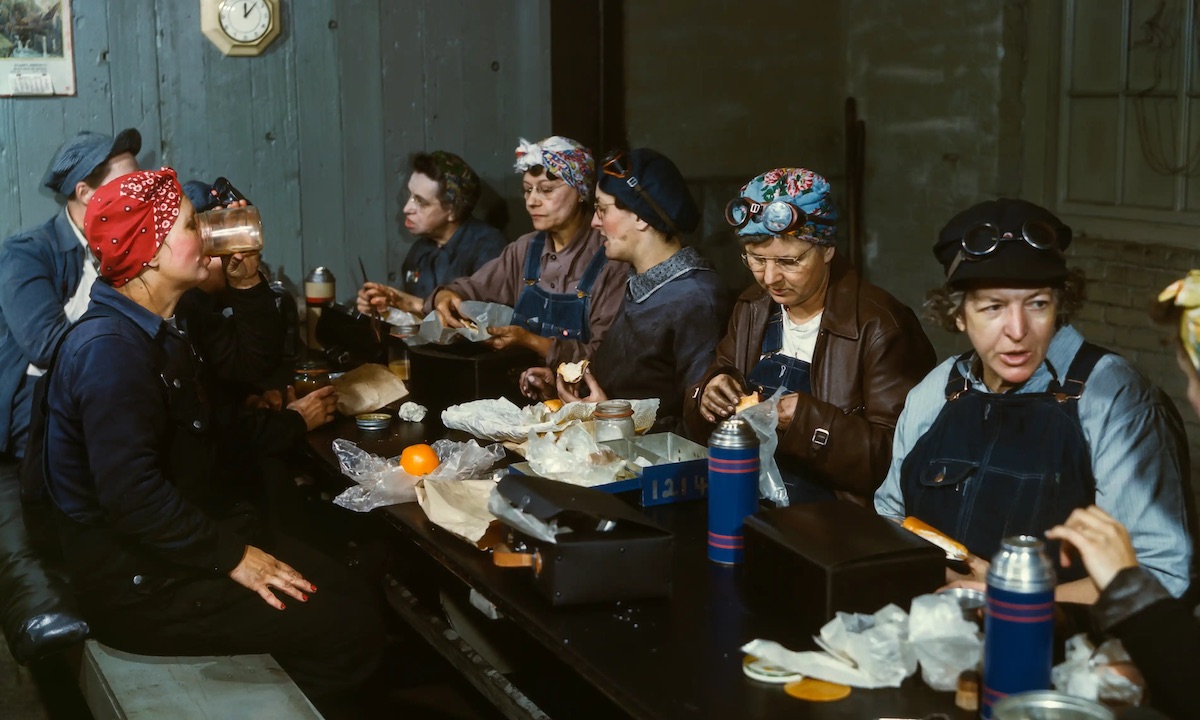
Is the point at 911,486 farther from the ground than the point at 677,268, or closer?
closer

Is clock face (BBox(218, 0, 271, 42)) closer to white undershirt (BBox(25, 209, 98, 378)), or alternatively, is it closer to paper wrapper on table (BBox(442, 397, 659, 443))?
white undershirt (BBox(25, 209, 98, 378))

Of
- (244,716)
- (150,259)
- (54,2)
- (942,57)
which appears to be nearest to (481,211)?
(54,2)

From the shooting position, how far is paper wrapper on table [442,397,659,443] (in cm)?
356

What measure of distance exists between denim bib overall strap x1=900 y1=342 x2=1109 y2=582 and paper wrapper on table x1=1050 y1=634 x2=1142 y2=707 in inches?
24.0

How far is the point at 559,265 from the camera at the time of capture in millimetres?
5020

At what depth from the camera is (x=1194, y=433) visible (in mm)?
5754

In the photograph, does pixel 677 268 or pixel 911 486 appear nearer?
pixel 911 486

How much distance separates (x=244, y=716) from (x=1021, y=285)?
195cm

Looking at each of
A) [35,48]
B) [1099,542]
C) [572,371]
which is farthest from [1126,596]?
[35,48]

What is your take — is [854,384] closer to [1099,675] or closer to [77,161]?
[1099,675]

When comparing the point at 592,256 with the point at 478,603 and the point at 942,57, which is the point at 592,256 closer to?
the point at 478,603

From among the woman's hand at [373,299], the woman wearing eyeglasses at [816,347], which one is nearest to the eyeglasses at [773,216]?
the woman wearing eyeglasses at [816,347]

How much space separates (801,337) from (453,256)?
2.65m

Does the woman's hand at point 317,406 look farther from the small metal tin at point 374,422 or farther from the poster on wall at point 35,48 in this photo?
the poster on wall at point 35,48
